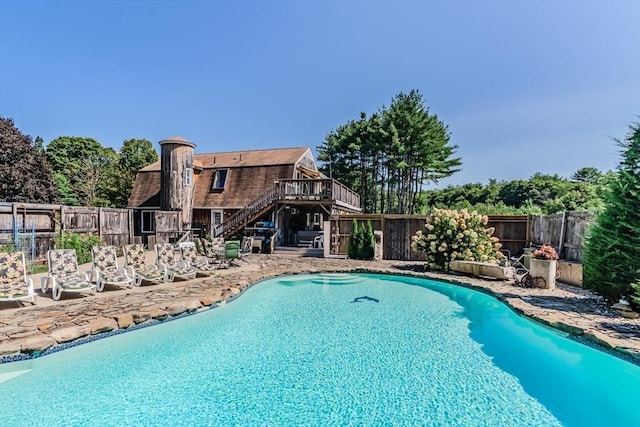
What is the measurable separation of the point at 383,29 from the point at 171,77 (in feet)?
36.4

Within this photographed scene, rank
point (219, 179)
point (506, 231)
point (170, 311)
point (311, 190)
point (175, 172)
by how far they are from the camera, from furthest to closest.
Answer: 1. point (219, 179)
2. point (175, 172)
3. point (311, 190)
4. point (506, 231)
5. point (170, 311)

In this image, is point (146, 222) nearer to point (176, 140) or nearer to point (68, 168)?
point (176, 140)

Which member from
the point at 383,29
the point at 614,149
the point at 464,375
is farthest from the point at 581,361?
the point at 383,29

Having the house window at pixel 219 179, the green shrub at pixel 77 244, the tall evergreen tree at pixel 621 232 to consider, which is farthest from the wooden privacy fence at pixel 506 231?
the green shrub at pixel 77 244

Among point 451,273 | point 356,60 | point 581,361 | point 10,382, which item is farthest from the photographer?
point 356,60

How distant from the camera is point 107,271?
7828 millimetres

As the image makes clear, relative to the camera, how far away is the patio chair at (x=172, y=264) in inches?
345

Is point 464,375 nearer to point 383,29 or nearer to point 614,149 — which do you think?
point 614,149

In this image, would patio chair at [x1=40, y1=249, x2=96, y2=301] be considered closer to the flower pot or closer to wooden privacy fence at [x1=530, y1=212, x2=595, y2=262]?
the flower pot

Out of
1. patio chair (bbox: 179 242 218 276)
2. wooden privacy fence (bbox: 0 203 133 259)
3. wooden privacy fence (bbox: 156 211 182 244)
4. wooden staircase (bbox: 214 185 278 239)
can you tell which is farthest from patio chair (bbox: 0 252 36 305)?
wooden staircase (bbox: 214 185 278 239)

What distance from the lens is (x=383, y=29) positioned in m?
11.9

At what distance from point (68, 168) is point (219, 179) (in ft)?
84.1

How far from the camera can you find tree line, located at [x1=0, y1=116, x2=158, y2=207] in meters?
21.1

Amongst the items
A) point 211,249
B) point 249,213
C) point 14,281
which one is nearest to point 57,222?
point 211,249
